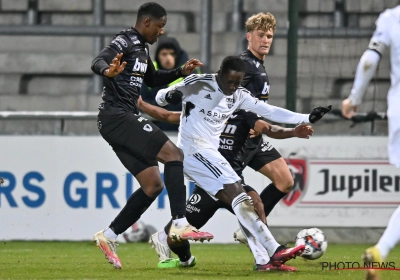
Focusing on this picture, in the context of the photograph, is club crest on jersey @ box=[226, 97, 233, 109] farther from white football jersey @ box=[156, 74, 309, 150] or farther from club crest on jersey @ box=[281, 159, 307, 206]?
club crest on jersey @ box=[281, 159, 307, 206]

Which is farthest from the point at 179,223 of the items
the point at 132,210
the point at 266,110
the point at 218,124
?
the point at 266,110

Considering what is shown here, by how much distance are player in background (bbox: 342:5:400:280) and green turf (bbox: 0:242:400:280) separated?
4.01 ft

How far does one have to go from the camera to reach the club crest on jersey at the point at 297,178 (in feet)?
34.8

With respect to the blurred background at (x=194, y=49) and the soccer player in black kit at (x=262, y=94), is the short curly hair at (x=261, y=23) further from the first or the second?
the blurred background at (x=194, y=49)

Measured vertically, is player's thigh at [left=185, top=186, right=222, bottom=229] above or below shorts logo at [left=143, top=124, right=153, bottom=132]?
below

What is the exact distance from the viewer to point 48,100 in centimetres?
1398

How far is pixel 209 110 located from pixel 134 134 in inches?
25.9

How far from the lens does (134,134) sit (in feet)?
22.9

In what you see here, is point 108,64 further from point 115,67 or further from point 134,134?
point 134,134

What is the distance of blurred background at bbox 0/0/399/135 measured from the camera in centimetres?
1107

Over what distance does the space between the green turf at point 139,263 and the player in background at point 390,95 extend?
122cm

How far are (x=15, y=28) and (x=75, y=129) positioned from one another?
2.61 meters

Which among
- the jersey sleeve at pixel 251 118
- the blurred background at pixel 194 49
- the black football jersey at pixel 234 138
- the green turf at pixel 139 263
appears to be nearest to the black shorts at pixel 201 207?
the black football jersey at pixel 234 138

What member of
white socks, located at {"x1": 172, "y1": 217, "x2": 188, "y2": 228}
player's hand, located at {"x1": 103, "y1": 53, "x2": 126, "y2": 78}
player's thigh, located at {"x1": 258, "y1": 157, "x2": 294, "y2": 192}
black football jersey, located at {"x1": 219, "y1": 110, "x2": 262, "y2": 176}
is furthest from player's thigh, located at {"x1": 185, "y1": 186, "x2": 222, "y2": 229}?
player's hand, located at {"x1": 103, "y1": 53, "x2": 126, "y2": 78}
